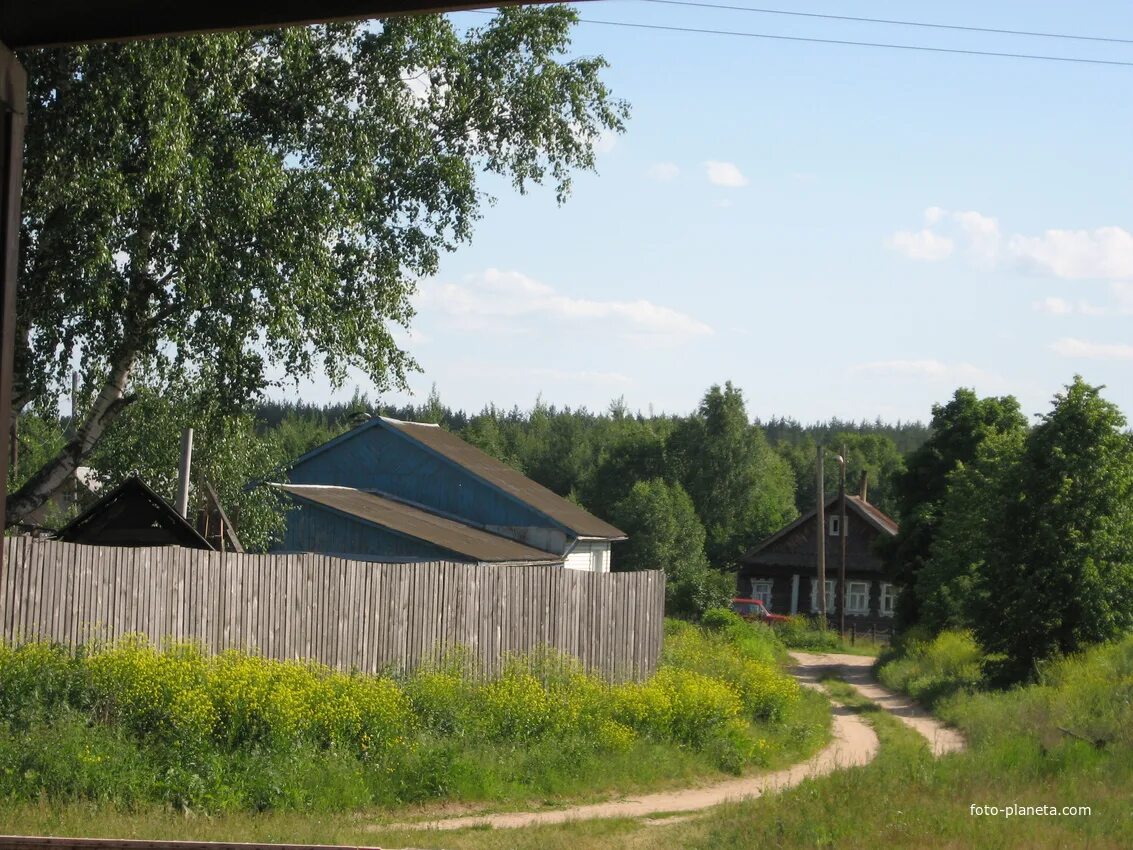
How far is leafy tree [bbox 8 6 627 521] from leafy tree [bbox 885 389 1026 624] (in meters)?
26.9

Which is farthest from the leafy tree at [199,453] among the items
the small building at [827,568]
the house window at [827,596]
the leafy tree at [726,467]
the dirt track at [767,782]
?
the leafy tree at [726,467]

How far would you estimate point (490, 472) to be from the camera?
3462cm

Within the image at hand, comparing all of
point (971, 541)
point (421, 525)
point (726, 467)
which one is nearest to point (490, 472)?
point (421, 525)

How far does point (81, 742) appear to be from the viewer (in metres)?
10.5

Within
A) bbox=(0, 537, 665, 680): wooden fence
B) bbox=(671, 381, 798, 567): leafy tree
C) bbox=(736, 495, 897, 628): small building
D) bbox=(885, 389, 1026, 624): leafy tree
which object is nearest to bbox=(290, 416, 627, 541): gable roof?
bbox=(885, 389, 1026, 624): leafy tree

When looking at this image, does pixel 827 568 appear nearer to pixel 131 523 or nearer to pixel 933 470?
pixel 933 470

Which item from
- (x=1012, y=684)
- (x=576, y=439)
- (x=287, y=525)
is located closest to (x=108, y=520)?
(x=287, y=525)

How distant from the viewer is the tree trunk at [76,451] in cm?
1556

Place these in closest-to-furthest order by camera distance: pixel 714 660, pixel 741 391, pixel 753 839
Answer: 1. pixel 753 839
2. pixel 714 660
3. pixel 741 391

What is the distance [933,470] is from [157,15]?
4232 centimetres

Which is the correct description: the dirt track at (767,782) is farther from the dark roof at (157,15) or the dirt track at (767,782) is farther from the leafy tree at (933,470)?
the leafy tree at (933,470)

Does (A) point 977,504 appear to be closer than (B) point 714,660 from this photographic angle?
No

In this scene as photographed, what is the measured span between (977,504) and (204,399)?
21.2m

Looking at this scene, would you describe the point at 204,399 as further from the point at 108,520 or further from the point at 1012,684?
the point at 1012,684
